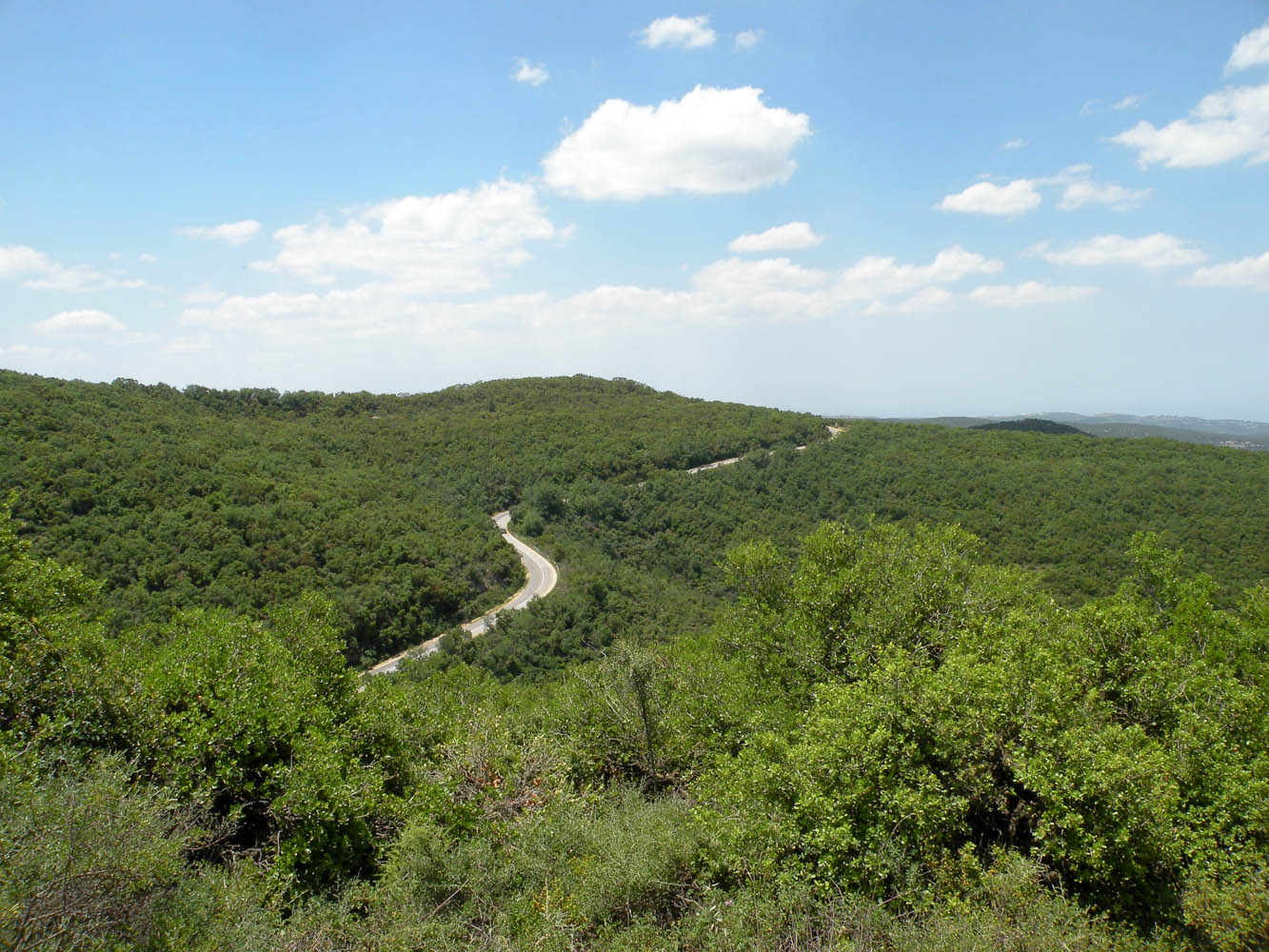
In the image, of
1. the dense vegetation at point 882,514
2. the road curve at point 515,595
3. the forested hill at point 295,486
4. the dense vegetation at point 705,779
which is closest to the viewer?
the dense vegetation at point 705,779

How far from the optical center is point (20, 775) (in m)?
6.82

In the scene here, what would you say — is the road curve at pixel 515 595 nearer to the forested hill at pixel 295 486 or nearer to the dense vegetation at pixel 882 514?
the forested hill at pixel 295 486

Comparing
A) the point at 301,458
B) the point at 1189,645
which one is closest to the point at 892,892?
the point at 1189,645

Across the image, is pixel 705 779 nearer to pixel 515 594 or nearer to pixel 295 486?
pixel 515 594

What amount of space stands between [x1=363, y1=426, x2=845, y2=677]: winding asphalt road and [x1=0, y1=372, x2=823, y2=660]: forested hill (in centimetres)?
104

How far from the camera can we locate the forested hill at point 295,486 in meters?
33.2

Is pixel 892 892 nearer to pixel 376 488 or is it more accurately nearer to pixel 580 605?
pixel 580 605

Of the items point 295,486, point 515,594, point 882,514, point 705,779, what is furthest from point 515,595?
point 705,779

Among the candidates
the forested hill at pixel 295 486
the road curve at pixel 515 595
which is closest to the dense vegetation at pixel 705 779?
the road curve at pixel 515 595

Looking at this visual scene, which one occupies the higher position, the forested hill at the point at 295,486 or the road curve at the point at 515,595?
the forested hill at the point at 295,486

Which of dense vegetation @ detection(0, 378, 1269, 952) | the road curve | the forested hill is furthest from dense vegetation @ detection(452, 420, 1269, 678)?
dense vegetation @ detection(0, 378, 1269, 952)

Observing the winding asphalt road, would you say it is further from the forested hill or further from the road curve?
the forested hill

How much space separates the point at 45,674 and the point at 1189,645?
2205 cm

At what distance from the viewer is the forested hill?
33156 millimetres
